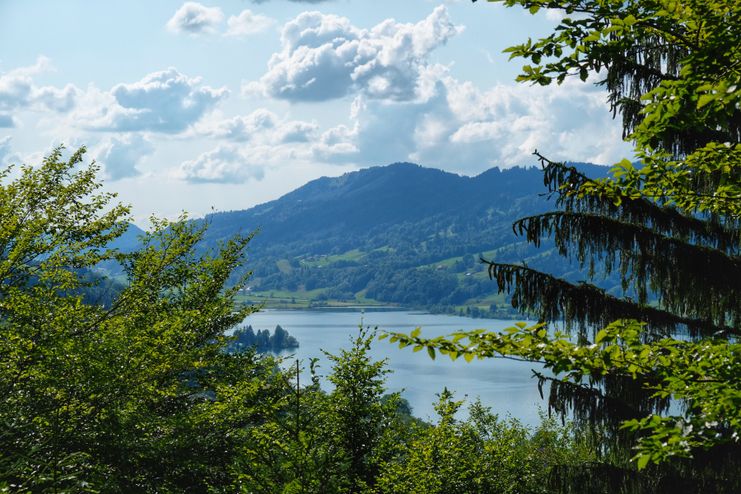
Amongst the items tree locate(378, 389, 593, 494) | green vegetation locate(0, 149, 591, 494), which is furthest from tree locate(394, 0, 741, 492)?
tree locate(378, 389, 593, 494)

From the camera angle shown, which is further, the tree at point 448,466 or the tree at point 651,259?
the tree at point 448,466

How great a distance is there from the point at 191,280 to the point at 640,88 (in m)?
17.2

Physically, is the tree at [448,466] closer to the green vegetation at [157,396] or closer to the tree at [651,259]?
the green vegetation at [157,396]

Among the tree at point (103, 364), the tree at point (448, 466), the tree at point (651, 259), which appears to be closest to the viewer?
the tree at point (651, 259)

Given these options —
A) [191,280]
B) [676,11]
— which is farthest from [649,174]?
[191,280]

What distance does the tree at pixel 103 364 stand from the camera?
1230 cm

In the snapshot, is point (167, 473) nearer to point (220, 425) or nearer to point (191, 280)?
point (220, 425)

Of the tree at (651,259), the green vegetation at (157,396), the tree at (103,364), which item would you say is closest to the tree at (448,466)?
the green vegetation at (157,396)

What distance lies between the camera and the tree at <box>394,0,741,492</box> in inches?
240

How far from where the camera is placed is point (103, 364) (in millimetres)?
12828

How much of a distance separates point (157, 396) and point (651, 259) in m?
12.2

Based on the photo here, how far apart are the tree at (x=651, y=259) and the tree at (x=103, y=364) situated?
6.40 m

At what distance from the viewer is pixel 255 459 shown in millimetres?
13922

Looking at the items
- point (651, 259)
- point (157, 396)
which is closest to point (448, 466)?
point (157, 396)
